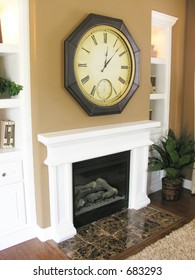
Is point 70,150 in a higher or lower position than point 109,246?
higher

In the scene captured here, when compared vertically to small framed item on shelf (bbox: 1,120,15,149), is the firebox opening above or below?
below

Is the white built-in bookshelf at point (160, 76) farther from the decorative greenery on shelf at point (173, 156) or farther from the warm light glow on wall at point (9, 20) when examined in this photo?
the warm light glow on wall at point (9, 20)

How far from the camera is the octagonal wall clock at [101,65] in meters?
2.32

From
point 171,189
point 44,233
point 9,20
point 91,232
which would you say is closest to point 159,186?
point 171,189

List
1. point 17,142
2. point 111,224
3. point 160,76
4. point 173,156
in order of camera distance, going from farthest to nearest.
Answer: point 160,76 → point 173,156 → point 111,224 → point 17,142

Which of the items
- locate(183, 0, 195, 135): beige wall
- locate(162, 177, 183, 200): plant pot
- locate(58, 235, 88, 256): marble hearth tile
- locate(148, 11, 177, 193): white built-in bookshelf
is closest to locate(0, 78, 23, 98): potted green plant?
locate(58, 235, 88, 256): marble hearth tile

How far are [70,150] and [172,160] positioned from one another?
1.40 m

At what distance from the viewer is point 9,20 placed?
234 cm

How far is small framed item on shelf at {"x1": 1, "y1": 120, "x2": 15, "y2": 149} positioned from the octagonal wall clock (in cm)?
60

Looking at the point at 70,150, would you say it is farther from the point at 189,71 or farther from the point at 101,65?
the point at 189,71

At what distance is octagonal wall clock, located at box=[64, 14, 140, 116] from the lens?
7.62ft

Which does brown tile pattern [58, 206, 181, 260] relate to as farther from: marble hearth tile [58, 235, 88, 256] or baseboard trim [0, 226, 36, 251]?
baseboard trim [0, 226, 36, 251]

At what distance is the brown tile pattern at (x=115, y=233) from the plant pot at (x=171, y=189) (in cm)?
34

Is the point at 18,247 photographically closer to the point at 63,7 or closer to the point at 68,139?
the point at 68,139
